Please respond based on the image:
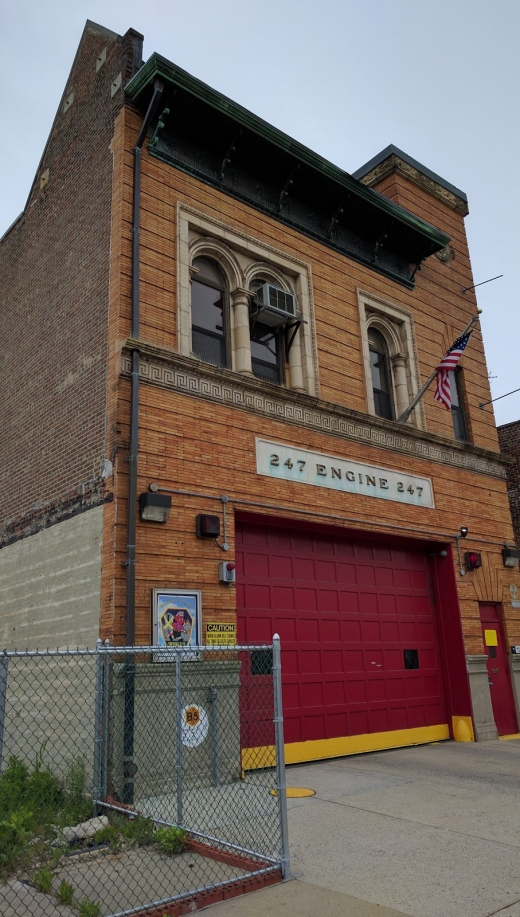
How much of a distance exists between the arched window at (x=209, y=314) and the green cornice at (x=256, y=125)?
2.44 metres

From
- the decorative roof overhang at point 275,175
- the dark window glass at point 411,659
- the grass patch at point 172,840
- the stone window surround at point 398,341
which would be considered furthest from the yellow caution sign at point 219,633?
the decorative roof overhang at point 275,175

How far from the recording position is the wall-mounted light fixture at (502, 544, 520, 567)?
51.9 feet

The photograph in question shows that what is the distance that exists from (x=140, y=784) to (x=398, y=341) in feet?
34.5

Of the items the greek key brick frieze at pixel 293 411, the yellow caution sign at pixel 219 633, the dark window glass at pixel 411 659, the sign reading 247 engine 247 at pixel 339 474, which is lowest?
the dark window glass at pixel 411 659

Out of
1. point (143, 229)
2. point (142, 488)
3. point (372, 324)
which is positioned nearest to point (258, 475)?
point (142, 488)

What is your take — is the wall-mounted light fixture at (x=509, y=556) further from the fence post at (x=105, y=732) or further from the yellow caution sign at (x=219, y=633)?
the fence post at (x=105, y=732)

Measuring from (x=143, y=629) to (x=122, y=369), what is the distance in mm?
3557

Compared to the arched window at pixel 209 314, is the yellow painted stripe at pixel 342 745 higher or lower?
lower

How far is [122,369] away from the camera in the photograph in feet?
32.8

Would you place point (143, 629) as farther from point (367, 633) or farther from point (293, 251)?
point (293, 251)

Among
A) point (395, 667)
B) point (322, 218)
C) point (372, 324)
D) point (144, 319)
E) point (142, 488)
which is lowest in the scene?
point (395, 667)

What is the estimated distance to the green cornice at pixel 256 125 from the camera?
11.0 meters

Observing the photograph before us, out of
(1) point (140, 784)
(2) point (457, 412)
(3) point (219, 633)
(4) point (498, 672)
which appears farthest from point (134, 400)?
(4) point (498, 672)

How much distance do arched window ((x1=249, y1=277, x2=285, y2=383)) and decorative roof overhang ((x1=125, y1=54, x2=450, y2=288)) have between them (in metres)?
1.82
